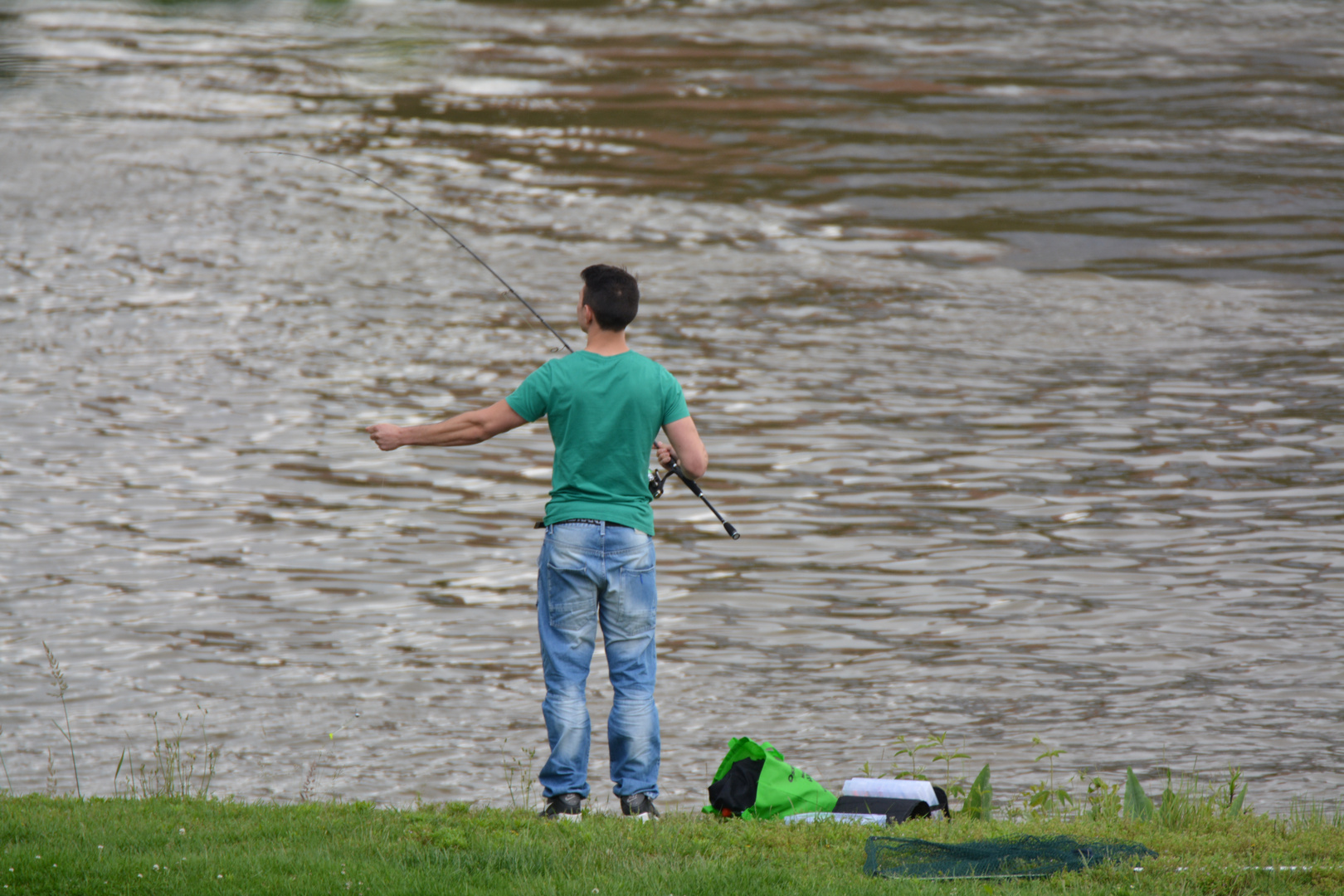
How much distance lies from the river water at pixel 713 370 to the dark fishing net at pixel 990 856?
1.72m

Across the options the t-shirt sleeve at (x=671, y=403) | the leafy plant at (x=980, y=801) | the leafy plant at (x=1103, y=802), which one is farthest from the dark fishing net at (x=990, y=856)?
the t-shirt sleeve at (x=671, y=403)

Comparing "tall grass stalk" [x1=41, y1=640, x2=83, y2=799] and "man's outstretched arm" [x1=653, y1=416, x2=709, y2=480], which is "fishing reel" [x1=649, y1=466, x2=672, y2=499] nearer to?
"man's outstretched arm" [x1=653, y1=416, x2=709, y2=480]

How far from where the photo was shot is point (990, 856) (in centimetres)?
514

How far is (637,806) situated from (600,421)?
53.7 inches

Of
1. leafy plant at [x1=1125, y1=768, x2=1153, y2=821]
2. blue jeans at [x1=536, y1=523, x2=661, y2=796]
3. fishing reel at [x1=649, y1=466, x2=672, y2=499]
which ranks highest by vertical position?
fishing reel at [x1=649, y1=466, x2=672, y2=499]

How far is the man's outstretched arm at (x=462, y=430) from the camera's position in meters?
5.67

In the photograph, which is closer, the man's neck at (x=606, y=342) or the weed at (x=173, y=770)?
the man's neck at (x=606, y=342)

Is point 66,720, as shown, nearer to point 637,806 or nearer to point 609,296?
point 637,806

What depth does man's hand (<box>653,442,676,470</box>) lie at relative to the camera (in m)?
5.96

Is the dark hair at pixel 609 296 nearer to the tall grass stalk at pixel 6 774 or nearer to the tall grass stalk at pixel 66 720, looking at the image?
the tall grass stalk at pixel 66 720

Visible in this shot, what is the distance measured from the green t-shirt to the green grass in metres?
1.09

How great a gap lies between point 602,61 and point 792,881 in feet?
75.9

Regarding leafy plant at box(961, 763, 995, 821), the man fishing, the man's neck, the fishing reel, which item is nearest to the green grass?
leafy plant at box(961, 763, 995, 821)

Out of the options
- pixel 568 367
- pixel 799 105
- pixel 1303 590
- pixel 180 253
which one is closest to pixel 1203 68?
pixel 799 105
